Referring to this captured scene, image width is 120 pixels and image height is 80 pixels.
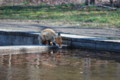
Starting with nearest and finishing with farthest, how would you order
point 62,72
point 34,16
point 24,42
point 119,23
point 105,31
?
1. point 62,72
2. point 24,42
3. point 105,31
4. point 119,23
5. point 34,16

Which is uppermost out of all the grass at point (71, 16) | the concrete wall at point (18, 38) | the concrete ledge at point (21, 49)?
the concrete ledge at point (21, 49)

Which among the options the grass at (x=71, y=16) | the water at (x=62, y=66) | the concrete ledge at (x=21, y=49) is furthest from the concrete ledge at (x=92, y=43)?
the grass at (x=71, y=16)

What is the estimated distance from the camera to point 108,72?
1147cm

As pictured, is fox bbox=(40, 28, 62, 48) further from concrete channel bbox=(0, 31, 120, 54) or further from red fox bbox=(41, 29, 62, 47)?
concrete channel bbox=(0, 31, 120, 54)

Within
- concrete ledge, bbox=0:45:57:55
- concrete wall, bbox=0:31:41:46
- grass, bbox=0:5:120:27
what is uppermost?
concrete ledge, bbox=0:45:57:55

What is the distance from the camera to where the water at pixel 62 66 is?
35.7 feet

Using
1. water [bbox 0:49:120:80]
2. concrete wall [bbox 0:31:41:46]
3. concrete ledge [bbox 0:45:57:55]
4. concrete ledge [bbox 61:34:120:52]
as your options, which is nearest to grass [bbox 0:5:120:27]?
concrete wall [bbox 0:31:41:46]

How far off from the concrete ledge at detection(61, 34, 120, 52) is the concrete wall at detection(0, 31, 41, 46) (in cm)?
138

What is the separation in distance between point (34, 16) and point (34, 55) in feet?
56.8

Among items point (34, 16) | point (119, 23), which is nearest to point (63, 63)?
point (119, 23)

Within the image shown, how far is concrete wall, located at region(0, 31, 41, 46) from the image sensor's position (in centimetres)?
1787

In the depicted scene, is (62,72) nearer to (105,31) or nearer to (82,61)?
(82,61)

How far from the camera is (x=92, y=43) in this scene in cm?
1584

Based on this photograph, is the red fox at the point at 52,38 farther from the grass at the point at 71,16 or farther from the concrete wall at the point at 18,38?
the grass at the point at 71,16
